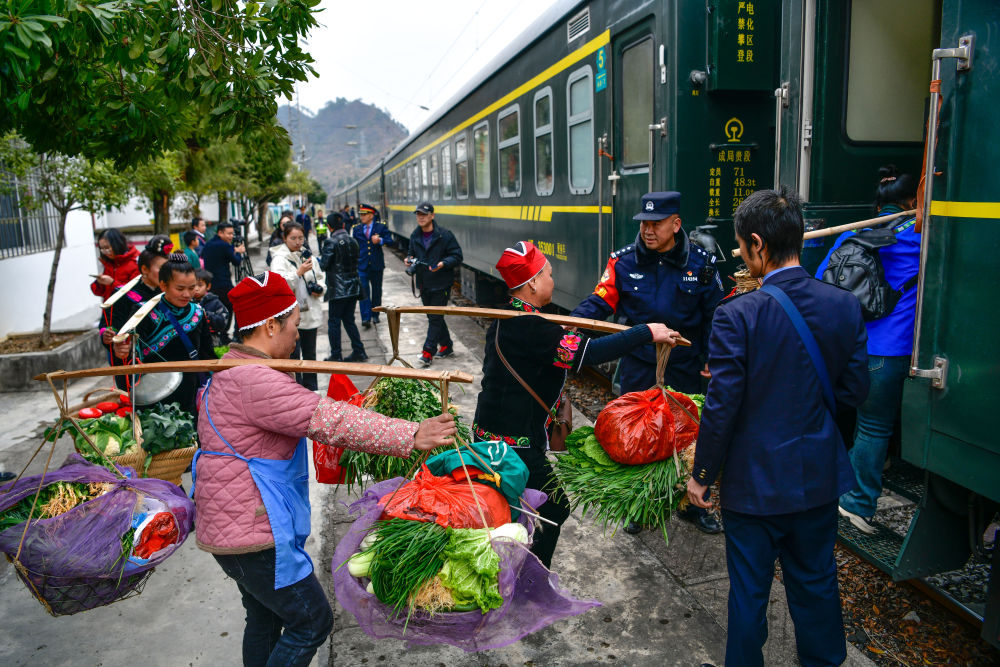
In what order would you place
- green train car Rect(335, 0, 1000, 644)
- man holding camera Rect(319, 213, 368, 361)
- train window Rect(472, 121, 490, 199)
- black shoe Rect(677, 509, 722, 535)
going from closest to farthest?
green train car Rect(335, 0, 1000, 644) → black shoe Rect(677, 509, 722, 535) → man holding camera Rect(319, 213, 368, 361) → train window Rect(472, 121, 490, 199)

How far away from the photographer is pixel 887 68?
12.7ft

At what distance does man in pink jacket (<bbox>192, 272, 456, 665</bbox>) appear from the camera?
217 cm

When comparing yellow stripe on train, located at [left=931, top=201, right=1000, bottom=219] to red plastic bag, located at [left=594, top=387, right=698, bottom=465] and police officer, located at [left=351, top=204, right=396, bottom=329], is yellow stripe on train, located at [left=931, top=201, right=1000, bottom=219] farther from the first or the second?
police officer, located at [left=351, top=204, right=396, bottom=329]

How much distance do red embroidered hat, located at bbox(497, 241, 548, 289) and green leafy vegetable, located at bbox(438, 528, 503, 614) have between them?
1209mm

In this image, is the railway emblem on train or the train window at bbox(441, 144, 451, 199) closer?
the railway emblem on train

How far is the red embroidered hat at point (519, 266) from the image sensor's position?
9.63 feet

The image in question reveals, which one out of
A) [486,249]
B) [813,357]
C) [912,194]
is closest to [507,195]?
[486,249]

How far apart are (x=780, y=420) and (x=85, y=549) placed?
7.38ft

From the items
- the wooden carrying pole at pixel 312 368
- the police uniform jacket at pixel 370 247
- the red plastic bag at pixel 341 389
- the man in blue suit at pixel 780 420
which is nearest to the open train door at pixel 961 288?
the man in blue suit at pixel 780 420

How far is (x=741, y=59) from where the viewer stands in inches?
185

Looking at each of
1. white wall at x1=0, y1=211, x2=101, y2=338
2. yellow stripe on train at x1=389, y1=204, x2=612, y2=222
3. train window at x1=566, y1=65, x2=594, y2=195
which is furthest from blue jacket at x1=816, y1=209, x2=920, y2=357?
white wall at x1=0, y1=211, x2=101, y2=338

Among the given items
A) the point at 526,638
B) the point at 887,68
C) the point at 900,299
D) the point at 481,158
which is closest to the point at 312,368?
the point at 526,638

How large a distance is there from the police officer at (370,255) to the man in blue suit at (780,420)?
8647 millimetres

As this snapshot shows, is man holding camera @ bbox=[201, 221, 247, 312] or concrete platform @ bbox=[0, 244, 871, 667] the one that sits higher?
man holding camera @ bbox=[201, 221, 247, 312]
